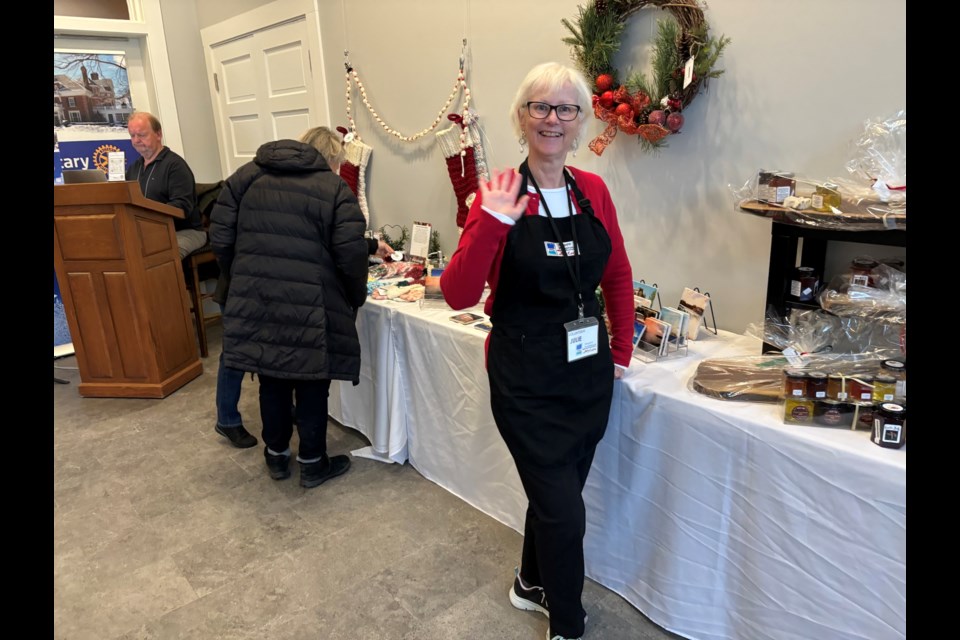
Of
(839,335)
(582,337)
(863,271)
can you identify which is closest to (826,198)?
(863,271)

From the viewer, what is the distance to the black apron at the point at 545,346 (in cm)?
138

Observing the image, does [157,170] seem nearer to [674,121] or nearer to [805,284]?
[674,121]

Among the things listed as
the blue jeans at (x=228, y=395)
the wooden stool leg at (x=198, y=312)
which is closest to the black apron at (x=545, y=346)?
the blue jeans at (x=228, y=395)

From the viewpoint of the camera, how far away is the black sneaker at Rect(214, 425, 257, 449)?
2.81m

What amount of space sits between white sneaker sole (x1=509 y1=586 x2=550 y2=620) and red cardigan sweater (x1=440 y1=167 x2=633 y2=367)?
77 centimetres

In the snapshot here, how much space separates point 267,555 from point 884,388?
193 centimetres

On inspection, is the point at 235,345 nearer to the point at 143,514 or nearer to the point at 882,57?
the point at 143,514

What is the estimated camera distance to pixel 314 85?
3.74m

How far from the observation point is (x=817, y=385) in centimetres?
138

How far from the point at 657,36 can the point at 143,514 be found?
2609mm

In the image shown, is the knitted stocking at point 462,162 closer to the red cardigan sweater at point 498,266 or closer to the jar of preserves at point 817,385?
the red cardigan sweater at point 498,266

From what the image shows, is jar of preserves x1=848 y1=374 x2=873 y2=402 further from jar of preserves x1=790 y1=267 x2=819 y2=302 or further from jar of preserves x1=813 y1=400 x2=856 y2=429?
jar of preserves x1=790 y1=267 x2=819 y2=302
